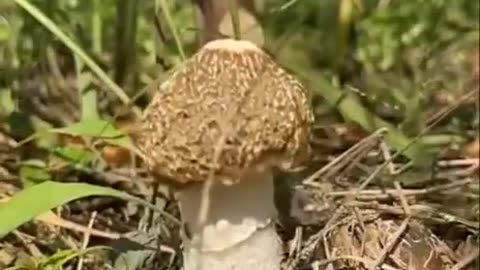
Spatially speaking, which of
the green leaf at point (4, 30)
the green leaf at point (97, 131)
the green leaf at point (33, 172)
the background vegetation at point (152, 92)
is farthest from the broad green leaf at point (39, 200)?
the green leaf at point (4, 30)

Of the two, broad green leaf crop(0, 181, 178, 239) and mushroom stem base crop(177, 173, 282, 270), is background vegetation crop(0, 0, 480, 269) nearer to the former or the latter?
broad green leaf crop(0, 181, 178, 239)

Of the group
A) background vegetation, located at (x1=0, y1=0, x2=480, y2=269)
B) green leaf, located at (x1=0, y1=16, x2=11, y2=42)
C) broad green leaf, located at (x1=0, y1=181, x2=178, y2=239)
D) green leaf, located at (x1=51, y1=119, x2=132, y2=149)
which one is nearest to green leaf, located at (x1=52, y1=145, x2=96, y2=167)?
background vegetation, located at (x1=0, y1=0, x2=480, y2=269)

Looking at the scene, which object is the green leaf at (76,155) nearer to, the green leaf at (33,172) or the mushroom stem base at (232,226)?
the green leaf at (33,172)

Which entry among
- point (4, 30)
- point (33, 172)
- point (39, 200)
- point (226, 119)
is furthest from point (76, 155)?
point (226, 119)

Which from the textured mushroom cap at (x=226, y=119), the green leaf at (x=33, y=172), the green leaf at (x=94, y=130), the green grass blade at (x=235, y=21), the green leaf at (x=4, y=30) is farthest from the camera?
the green leaf at (x=4, y=30)

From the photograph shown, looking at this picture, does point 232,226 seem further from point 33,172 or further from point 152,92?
point 152,92

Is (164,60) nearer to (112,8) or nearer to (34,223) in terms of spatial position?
(112,8)
